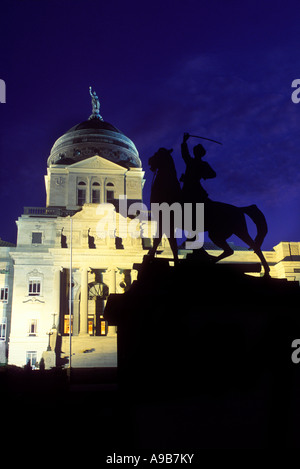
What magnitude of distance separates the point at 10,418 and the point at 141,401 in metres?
9.17

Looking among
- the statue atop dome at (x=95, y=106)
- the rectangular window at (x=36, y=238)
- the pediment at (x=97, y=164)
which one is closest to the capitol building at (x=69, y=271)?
the rectangular window at (x=36, y=238)

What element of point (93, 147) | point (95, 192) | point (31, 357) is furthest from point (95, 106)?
point (31, 357)

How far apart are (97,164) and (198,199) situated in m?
50.9

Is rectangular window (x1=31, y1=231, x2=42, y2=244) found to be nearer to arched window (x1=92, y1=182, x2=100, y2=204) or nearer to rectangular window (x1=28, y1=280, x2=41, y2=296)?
rectangular window (x1=28, y1=280, x2=41, y2=296)

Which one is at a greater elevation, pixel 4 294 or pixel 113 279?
pixel 113 279

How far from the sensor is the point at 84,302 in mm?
45062

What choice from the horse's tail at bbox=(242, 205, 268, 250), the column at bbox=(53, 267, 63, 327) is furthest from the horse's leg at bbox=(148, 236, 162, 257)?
the column at bbox=(53, 267, 63, 327)

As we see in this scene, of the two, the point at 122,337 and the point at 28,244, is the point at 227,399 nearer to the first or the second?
the point at 122,337

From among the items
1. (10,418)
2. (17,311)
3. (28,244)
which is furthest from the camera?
(28,244)

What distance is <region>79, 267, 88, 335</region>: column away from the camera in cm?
4366

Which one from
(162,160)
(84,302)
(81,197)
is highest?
(81,197)

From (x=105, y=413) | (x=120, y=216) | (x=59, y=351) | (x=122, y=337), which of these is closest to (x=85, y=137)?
(x=120, y=216)

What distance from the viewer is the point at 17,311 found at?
4488 cm

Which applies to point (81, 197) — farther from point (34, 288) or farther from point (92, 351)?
point (92, 351)
